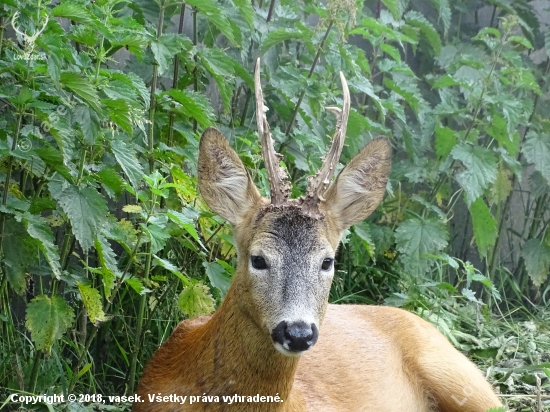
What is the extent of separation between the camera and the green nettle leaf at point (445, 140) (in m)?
5.79

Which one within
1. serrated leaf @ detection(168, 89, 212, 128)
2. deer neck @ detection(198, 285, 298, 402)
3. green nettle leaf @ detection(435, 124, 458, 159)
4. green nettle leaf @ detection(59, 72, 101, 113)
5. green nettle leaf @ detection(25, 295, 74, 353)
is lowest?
green nettle leaf @ detection(435, 124, 458, 159)

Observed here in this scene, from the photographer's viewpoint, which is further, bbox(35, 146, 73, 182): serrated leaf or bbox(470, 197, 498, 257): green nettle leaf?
bbox(470, 197, 498, 257): green nettle leaf

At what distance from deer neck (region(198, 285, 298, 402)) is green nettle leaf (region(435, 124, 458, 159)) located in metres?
2.84

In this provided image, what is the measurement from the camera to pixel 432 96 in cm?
709

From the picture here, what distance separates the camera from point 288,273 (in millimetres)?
3217

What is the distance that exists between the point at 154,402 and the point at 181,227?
89 cm

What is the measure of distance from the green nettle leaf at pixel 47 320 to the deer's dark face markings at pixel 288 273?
33.2 inches

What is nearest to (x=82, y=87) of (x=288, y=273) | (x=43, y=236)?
(x=43, y=236)

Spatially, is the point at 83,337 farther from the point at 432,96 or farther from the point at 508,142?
the point at 432,96

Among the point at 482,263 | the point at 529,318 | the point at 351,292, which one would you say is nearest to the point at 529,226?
the point at 482,263

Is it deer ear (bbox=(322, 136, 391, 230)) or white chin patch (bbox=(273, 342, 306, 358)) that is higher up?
deer ear (bbox=(322, 136, 391, 230))

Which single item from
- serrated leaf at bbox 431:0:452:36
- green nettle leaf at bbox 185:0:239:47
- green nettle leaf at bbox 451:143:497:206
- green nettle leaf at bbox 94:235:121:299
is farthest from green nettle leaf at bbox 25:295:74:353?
serrated leaf at bbox 431:0:452:36

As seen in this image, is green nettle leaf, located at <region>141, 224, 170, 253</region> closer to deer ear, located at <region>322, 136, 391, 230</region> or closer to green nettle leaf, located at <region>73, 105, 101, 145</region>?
green nettle leaf, located at <region>73, 105, 101, 145</region>

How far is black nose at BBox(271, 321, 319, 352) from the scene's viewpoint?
9.98 ft
